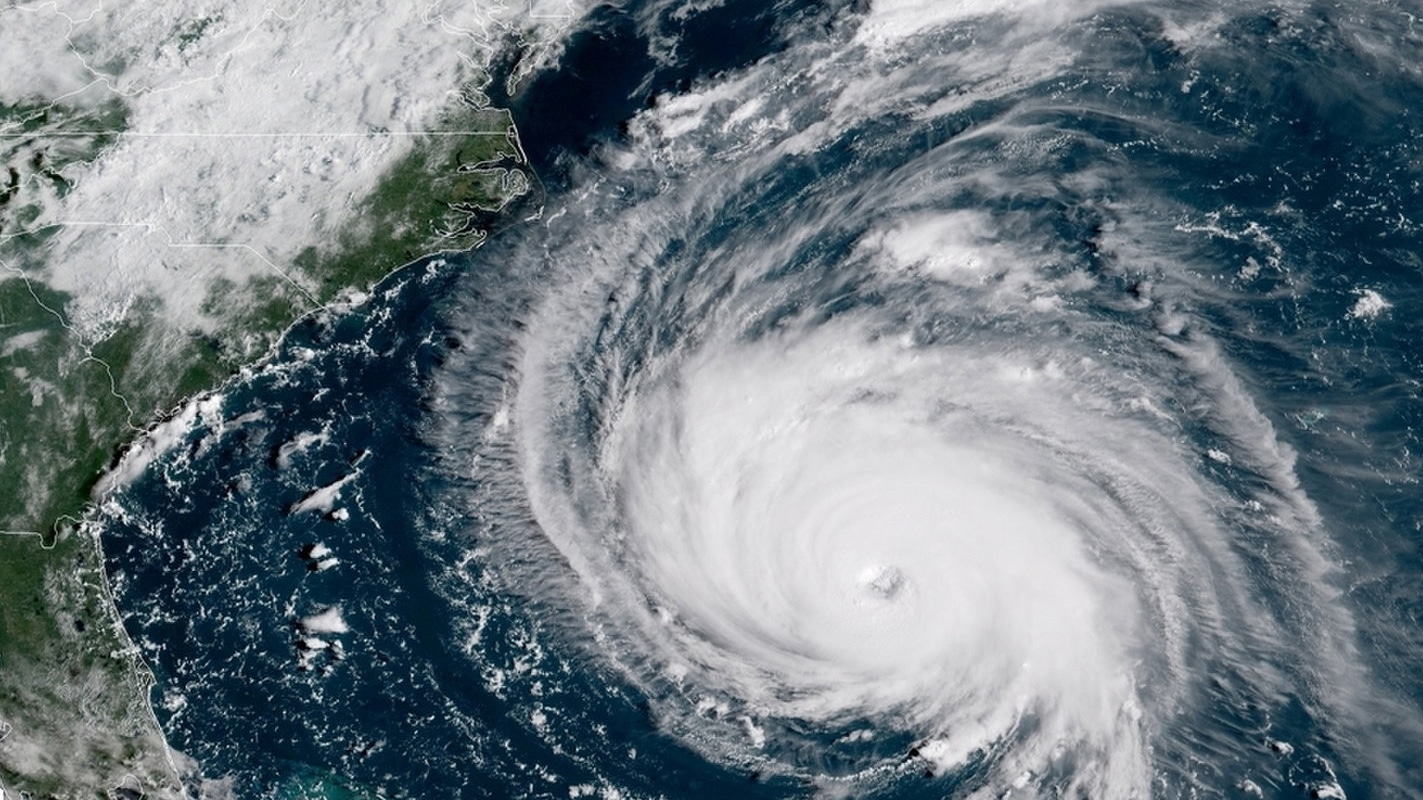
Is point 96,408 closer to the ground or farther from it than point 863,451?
farther from it

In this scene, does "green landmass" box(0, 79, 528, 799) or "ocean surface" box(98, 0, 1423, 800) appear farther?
"green landmass" box(0, 79, 528, 799)

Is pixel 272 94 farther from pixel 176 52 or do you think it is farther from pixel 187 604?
pixel 187 604

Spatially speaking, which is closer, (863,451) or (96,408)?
(863,451)

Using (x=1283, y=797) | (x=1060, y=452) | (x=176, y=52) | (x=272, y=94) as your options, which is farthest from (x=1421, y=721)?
(x=176, y=52)
